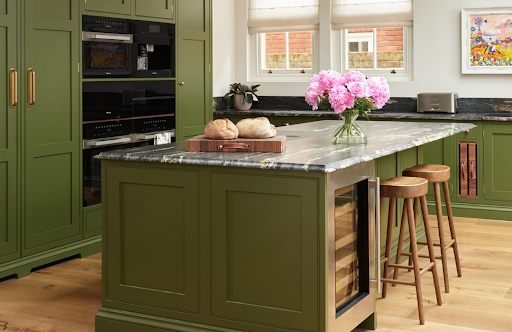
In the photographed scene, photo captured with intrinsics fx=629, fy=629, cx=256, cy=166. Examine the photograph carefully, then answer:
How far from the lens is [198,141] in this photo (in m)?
3.06

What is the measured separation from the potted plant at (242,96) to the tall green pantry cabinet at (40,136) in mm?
2742

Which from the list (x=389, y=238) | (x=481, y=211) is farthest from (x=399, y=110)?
(x=389, y=238)

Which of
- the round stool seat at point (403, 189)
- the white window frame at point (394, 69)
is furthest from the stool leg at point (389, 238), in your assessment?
the white window frame at point (394, 69)

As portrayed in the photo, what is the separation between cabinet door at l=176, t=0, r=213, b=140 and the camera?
213 inches

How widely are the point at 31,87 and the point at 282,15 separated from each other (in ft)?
12.1

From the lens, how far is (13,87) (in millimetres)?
3912

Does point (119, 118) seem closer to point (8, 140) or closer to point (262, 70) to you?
point (8, 140)

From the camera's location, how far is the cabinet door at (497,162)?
18.1 ft

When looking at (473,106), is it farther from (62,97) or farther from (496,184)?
(62,97)

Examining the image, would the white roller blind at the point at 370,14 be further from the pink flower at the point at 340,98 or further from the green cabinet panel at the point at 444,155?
the pink flower at the point at 340,98

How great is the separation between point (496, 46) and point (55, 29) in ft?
13.1

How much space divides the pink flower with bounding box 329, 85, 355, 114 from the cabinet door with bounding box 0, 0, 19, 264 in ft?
6.66

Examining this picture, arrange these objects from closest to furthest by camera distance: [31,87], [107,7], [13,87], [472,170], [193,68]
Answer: [13,87]
[31,87]
[107,7]
[193,68]
[472,170]

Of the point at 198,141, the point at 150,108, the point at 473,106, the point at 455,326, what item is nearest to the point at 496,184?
Result: the point at 473,106
